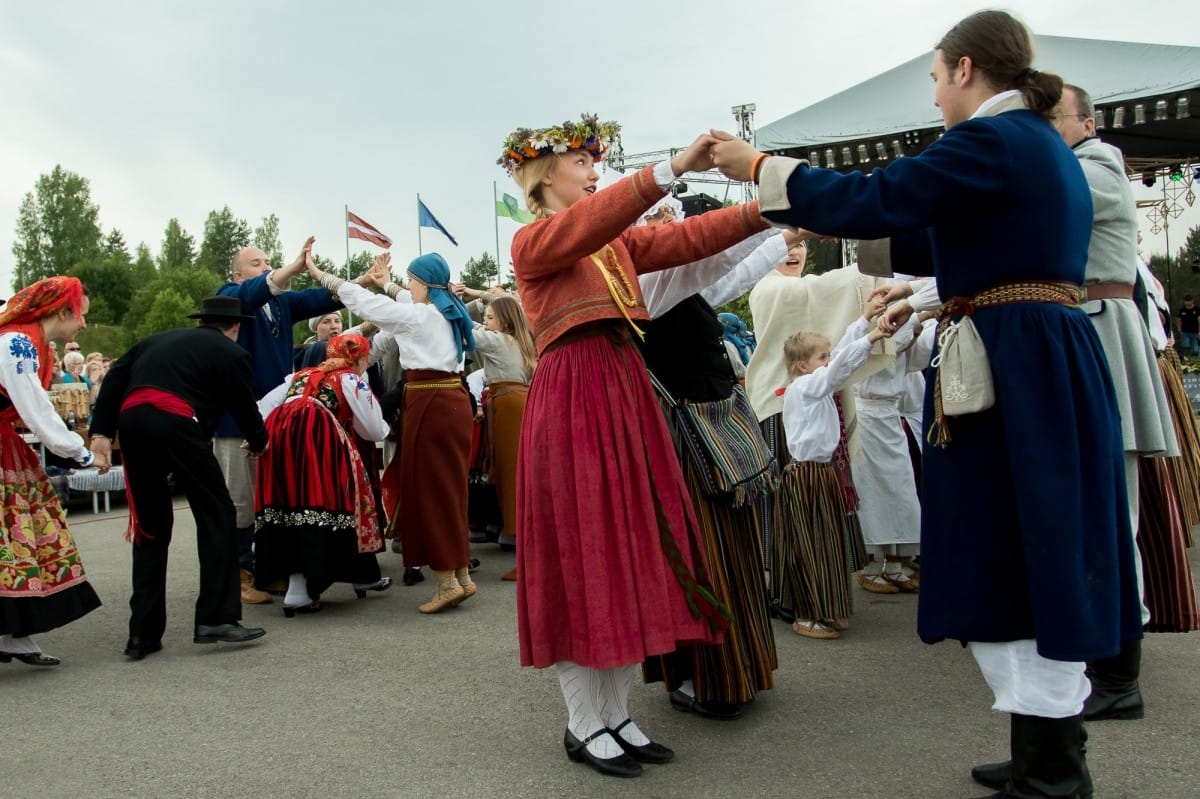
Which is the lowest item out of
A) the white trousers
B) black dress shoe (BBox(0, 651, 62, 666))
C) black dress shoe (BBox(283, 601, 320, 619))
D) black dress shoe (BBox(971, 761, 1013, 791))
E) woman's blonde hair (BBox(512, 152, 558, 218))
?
black dress shoe (BBox(971, 761, 1013, 791))

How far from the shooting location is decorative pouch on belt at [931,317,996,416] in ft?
7.63

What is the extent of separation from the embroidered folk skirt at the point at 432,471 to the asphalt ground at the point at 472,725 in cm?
65

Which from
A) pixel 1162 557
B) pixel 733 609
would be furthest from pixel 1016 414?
pixel 1162 557

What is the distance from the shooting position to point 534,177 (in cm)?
326

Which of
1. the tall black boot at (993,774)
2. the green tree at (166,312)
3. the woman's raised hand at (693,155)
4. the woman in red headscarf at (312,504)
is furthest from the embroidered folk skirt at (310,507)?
the green tree at (166,312)

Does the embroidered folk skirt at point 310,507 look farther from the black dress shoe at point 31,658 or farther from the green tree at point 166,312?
the green tree at point 166,312

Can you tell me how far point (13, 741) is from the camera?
137 inches

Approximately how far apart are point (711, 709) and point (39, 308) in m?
3.45

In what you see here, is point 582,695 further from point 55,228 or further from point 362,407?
point 55,228

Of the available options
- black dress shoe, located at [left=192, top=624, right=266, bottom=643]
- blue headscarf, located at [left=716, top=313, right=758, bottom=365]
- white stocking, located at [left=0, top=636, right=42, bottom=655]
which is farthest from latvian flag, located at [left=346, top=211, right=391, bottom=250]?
white stocking, located at [left=0, top=636, right=42, bottom=655]

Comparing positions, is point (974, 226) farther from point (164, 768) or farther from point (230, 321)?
point (230, 321)

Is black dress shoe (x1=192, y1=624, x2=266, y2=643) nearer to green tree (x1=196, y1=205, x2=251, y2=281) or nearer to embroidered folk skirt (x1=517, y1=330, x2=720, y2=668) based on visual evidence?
embroidered folk skirt (x1=517, y1=330, x2=720, y2=668)

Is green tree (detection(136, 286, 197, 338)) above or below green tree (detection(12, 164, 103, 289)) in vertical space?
below

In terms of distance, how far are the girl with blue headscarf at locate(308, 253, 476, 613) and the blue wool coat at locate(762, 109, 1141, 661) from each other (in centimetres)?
335
